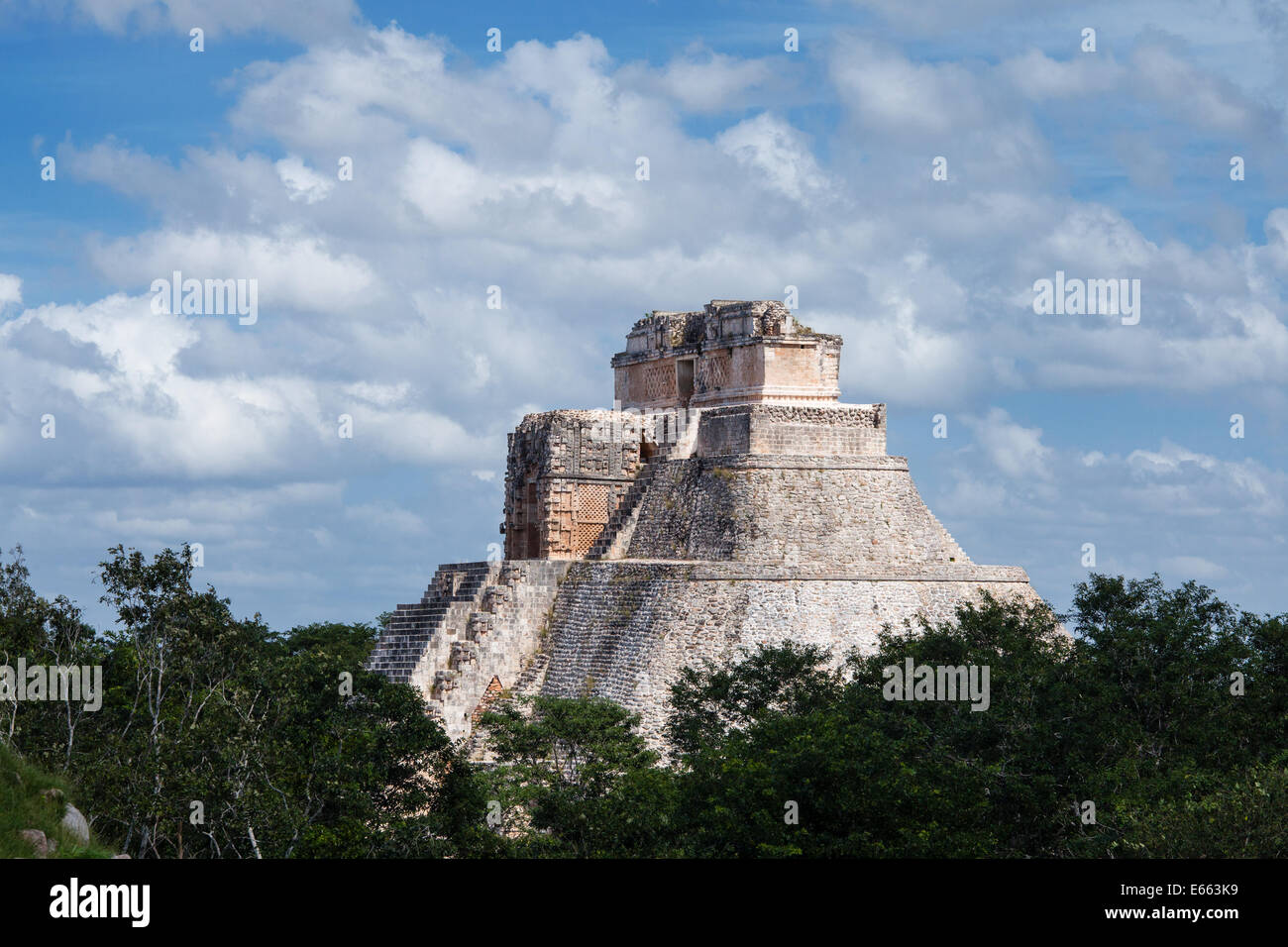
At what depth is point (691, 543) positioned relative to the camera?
37.7 m

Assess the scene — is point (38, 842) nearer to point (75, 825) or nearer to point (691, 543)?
point (75, 825)

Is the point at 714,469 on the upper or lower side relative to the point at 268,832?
upper

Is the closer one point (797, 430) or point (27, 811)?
point (27, 811)

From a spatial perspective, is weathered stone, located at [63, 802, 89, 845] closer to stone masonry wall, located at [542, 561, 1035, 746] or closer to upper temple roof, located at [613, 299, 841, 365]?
stone masonry wall, located at [542, 561, 1035, 746]

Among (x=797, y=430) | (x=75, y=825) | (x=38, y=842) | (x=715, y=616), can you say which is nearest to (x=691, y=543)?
(x=715, y=616)

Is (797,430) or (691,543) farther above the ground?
(797,430)

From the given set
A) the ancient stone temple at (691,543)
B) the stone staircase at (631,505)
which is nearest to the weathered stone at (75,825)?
the ancient stone temple at (691,543)

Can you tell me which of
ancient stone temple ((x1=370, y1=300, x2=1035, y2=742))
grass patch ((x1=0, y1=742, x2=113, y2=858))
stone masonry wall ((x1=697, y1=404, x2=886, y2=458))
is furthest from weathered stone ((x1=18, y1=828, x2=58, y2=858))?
stone masonry wall ((x1=697, y1=404, x2=886, y2=458))

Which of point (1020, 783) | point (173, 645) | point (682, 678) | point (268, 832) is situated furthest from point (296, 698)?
point (1020, 783)

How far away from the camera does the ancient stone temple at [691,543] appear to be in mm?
35000

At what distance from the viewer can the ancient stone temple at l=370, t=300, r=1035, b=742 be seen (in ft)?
115
